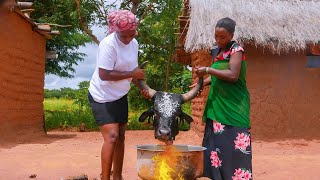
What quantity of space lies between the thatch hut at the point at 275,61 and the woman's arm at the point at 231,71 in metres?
5.42

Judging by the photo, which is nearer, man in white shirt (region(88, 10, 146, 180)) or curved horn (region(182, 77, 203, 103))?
curved horn (region(182, 77, 203, 103))

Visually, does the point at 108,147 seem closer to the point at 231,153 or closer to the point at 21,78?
the point at 231,153

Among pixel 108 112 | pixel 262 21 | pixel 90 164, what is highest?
pixel 262 21

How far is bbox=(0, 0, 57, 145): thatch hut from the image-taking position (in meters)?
8.24

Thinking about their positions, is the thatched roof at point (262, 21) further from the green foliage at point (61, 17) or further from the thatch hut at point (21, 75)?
the green foliage at point (61, 17)

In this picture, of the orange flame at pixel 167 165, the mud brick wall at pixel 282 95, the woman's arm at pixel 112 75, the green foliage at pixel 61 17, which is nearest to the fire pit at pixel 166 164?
the orange flame at pixel 167 165

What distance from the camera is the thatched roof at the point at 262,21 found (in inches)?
325

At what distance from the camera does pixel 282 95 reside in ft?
28.5

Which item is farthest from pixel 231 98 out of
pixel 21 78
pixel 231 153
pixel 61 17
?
pixel 61 17

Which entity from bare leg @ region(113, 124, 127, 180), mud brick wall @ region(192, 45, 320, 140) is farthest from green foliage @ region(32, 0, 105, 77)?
bare leg @ region(113, 124, 127, 180)

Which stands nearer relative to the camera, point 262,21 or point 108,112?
point 108,112

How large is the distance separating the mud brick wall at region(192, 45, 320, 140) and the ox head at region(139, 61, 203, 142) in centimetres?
584

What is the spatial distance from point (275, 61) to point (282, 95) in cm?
69

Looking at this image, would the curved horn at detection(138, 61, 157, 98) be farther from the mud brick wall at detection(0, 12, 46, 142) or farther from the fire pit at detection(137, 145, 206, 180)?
the mud brick wall at detection(0, 12, 46, 142)
